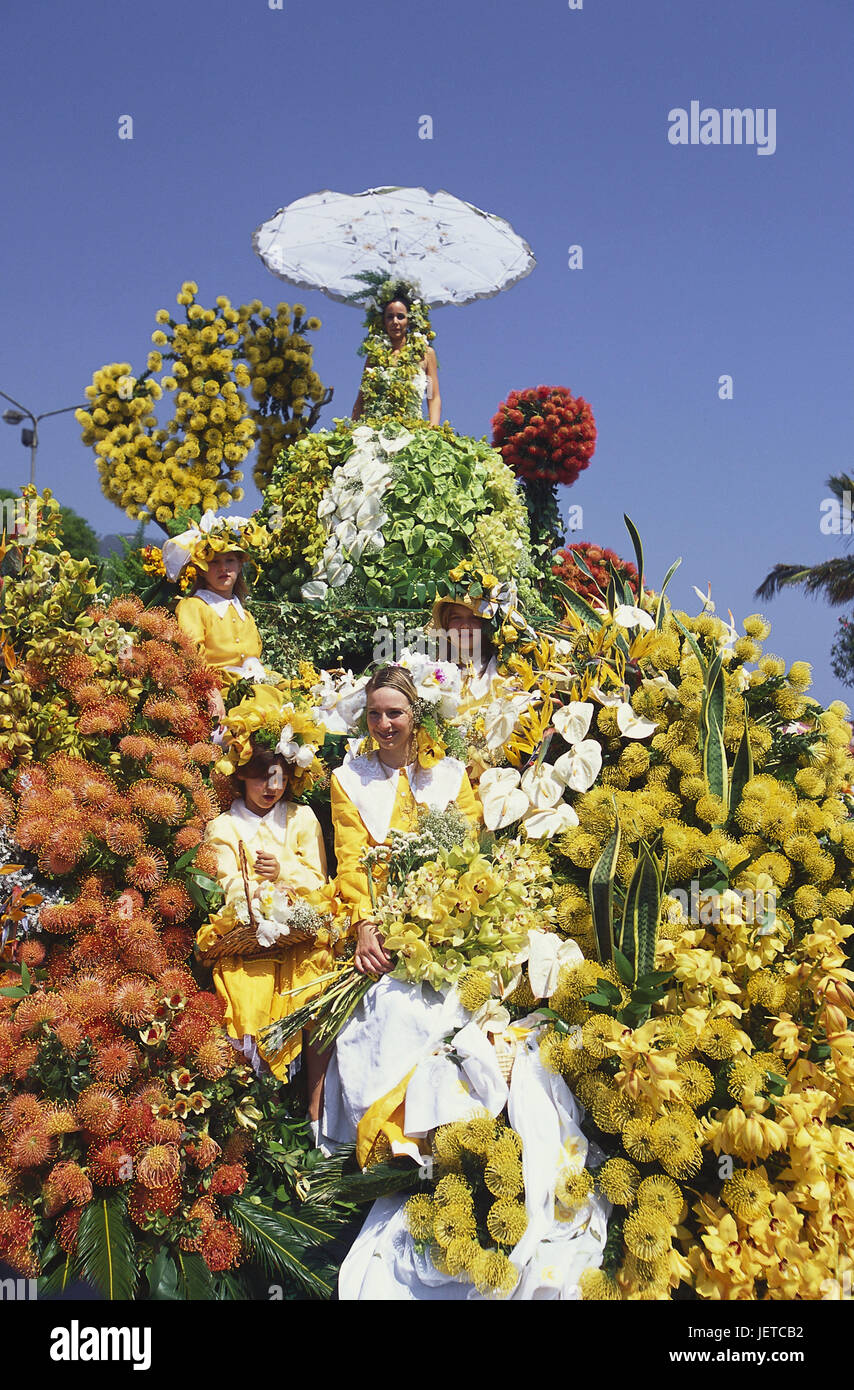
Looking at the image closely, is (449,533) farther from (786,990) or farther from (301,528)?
(786,990)

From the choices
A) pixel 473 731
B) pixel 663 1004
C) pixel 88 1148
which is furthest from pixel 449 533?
pixel 88 1148

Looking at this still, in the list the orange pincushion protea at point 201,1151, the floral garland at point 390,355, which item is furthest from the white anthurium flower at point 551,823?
the floral garland at point 390,355

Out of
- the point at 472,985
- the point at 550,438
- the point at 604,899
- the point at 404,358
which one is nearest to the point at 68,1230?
the point at 472,985

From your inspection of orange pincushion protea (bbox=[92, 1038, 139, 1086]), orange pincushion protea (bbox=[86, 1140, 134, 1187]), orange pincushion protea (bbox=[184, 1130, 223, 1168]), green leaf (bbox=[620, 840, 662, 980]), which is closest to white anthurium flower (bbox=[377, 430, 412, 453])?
green leaf (bbox=[620, 840, 662, 980])

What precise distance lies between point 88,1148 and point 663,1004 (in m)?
1.93

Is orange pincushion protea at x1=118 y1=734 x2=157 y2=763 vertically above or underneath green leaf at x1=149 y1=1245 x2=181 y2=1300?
above

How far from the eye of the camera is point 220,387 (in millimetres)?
7008

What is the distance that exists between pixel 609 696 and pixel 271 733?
57.3 inches

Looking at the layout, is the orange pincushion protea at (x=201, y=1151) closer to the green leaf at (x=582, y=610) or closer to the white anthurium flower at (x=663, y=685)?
the white anthurium flower at (x=663, y=685)

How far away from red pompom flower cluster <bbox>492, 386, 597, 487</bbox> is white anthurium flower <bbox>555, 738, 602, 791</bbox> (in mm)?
4804

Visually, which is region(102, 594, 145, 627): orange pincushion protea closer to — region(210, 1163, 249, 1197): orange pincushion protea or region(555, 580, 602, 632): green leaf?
region(555, 580, 602, 632): green leaf

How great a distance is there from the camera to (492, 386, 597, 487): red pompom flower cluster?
27.2 ft

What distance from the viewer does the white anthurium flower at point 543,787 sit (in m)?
3.95

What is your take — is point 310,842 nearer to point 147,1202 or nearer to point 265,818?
point 265,818
